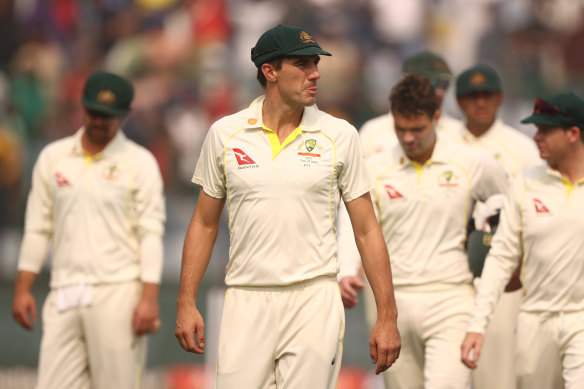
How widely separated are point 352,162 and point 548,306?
4.88 feet

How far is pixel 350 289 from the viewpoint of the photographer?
589cm

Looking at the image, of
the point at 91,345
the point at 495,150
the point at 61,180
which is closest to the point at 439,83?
the point at 495,150

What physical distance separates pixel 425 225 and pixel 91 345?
6.84 ft

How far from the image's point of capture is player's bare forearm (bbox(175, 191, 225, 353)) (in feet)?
15.2

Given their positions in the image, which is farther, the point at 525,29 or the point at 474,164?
the point at 525,29

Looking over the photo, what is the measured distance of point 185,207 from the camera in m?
11.7

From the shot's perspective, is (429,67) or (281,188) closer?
(281,188)

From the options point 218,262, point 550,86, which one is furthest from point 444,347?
point 550,86

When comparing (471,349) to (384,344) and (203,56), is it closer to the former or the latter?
(384,344)

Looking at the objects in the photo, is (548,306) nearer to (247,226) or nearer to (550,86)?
(247,226)

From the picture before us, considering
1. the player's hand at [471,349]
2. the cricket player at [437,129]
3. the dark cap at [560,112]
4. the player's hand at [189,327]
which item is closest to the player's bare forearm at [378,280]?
the player's hand at [189,327]

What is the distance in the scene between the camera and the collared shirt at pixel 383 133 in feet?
24.3

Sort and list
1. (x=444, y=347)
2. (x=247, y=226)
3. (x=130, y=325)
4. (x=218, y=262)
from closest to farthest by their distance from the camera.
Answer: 1. (x=247, y=226)
2. (x=444, y=347)
3. (x=130, y=325)
4. (x=218, y=262)

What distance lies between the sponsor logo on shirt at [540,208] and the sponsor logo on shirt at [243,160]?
5.62ft
